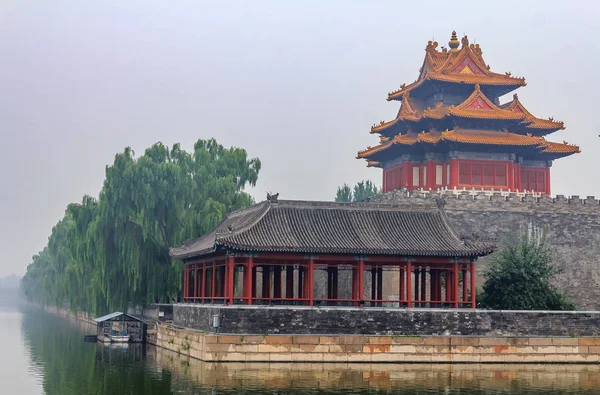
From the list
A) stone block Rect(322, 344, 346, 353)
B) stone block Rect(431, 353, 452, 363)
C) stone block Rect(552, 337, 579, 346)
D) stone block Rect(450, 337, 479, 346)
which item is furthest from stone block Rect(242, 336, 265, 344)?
stone block Rect(552, 337, 579, 346)

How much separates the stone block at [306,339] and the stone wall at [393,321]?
258mm

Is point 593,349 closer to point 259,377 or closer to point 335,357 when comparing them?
point 335,357

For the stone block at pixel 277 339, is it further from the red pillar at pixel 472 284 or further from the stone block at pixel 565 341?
the stone block at pixel 565 341

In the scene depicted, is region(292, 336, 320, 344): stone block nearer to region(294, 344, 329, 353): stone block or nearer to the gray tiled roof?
region(294, 344, 329, 353): stone block

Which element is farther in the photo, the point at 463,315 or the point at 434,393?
the point at 463,315

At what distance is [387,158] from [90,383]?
2757 cm

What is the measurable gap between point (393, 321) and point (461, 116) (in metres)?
16.9

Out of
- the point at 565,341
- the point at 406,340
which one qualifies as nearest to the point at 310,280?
the point at 406,340

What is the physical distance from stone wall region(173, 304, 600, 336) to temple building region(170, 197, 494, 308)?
0.72 m

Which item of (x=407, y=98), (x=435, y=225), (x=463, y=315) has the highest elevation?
(x=407, y=98)

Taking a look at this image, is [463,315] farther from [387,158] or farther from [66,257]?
[66,257]

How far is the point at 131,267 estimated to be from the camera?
4009cm

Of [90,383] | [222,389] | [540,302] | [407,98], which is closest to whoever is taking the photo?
[222,389]

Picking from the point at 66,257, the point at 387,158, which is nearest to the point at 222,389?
the point at 387,158
